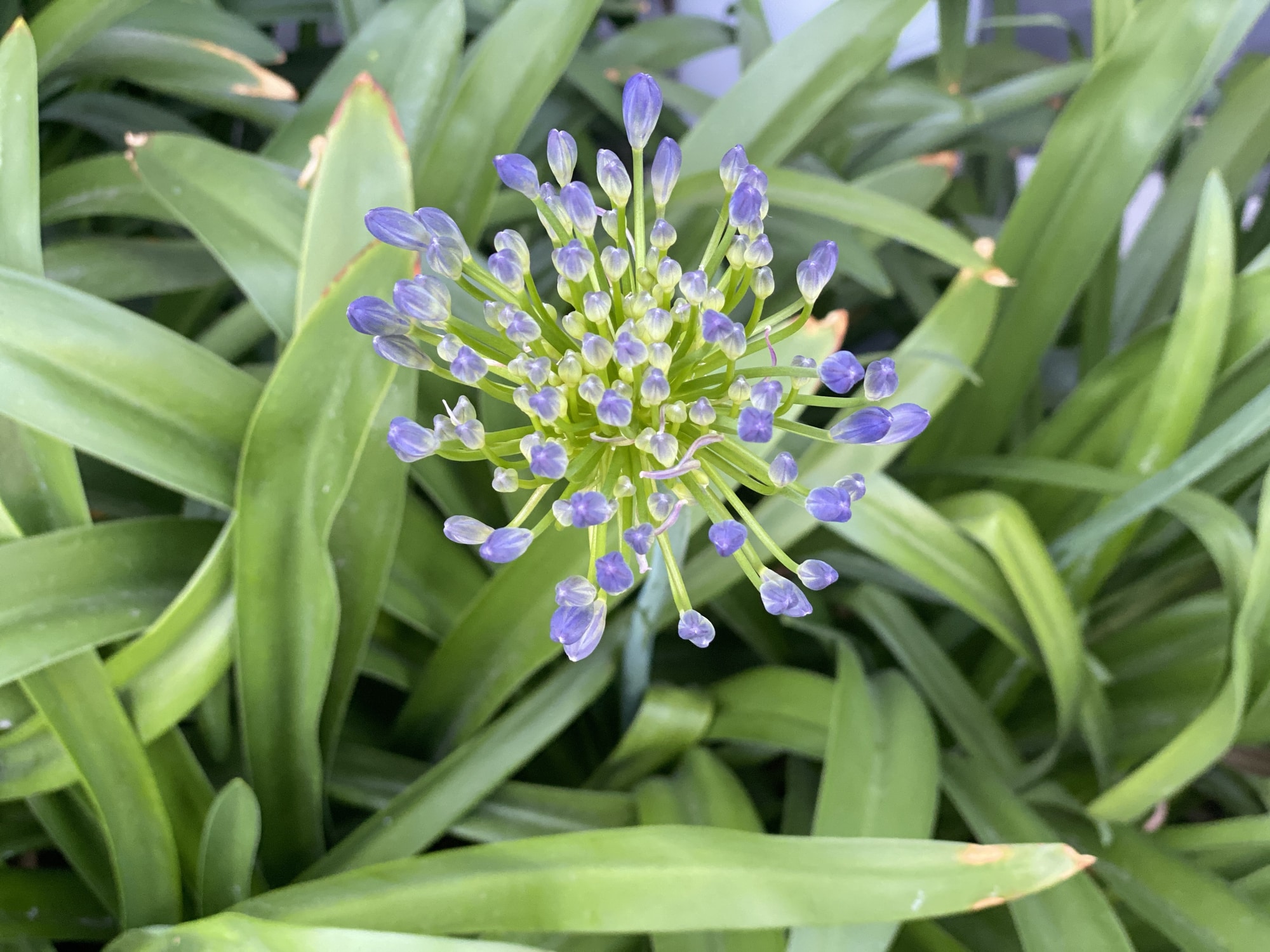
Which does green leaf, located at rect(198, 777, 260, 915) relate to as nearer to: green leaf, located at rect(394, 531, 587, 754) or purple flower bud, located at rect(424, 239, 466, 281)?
green leaf, located at rect(394, 531, 587, 754)

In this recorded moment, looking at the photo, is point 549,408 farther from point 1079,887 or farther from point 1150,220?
point 1150,220

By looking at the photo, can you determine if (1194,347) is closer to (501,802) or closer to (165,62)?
(501,802)

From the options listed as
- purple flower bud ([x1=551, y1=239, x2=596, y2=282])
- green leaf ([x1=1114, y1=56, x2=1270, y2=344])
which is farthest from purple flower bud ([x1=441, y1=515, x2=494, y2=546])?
green leaf ([x1=1114, y1=56, x2=1270, y2=344])

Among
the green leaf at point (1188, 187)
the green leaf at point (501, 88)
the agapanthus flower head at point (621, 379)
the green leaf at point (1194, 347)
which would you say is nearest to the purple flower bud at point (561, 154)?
the agapanthus flower head at point (621, 379)

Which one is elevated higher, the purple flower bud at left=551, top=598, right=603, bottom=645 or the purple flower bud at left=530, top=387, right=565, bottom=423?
the purple flower bud at left=530, top=387, right=565, bottom=423

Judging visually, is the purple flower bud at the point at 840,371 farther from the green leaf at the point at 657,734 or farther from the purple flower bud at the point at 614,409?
the green leaf at the point at 657,734

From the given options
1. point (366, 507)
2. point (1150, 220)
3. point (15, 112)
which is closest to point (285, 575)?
point (366, 507)
